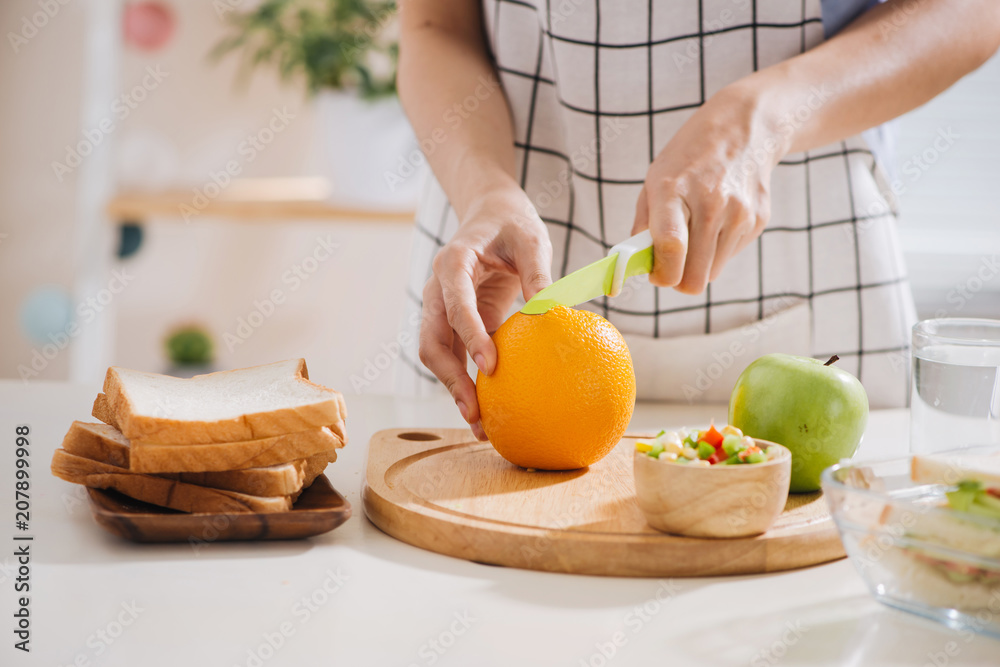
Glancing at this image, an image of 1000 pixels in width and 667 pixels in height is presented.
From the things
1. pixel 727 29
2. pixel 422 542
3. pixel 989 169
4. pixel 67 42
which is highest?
pixel 67 42

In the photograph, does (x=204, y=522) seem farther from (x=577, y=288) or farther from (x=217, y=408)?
(x=577, y=288)

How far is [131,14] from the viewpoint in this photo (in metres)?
2.62

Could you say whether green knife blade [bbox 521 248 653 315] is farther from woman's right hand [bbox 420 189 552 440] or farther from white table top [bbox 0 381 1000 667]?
white table top [bbox 0 381 1000 667]

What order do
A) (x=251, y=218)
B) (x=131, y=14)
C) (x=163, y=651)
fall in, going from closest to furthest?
1. (x=163, y=651)
2. (x=251, y=218)
3. (x=131, y=14)

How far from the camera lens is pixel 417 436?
92 cm

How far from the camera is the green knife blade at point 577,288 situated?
776 mm

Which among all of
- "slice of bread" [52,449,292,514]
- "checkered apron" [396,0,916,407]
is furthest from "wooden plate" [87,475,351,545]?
"checkered apron" [396,0,916,407]

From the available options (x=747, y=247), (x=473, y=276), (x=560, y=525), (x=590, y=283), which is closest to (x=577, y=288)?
(x=590, y=283)

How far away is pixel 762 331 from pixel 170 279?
2150 mm

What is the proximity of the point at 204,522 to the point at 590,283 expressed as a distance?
389 mm

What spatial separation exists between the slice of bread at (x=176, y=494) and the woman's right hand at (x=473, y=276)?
0.24m

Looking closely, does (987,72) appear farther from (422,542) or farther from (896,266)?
(422,542)

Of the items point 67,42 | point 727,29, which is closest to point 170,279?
point 67,42

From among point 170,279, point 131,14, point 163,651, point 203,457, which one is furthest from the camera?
point 170,279
